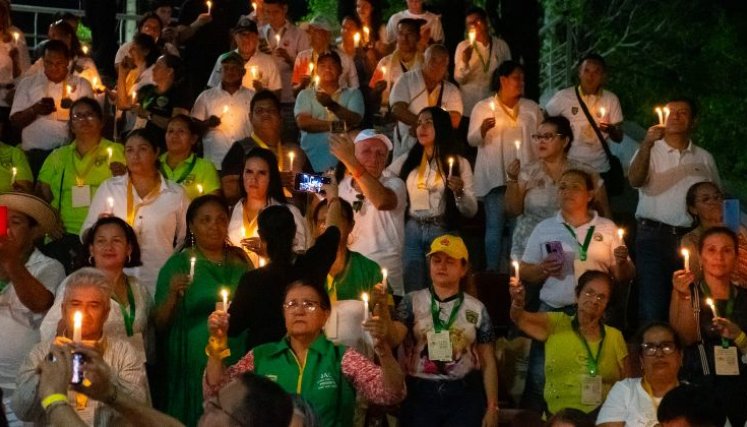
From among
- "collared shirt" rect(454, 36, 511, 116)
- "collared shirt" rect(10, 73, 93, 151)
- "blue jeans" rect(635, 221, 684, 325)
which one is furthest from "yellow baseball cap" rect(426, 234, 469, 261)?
"collared shirt" rect(454, 36, 511, 116)

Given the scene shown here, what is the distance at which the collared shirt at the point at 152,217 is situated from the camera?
362 inches

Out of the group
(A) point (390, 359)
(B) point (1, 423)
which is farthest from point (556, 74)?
(B) point (1, 423)

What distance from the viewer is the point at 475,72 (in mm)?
13953

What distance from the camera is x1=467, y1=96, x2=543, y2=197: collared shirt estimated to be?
11539 mm

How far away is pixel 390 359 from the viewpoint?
703 cm

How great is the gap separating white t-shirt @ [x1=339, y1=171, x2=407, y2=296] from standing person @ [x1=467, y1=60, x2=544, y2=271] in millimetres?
1491

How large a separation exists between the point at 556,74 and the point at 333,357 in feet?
37.5

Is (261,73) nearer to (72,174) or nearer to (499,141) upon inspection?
(499,141)

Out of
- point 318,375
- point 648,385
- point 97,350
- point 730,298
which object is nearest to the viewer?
point 97,350

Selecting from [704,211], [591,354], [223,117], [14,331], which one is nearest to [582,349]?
[591,354]

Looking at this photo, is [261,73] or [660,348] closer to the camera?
[660,348]

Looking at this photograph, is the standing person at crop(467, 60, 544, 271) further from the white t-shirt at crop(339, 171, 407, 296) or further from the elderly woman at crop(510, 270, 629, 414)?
the elderly woman at crop(510, 270, 629, 414)

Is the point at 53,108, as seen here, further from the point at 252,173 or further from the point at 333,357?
the point at 333,357

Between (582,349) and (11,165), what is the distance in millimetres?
4876
